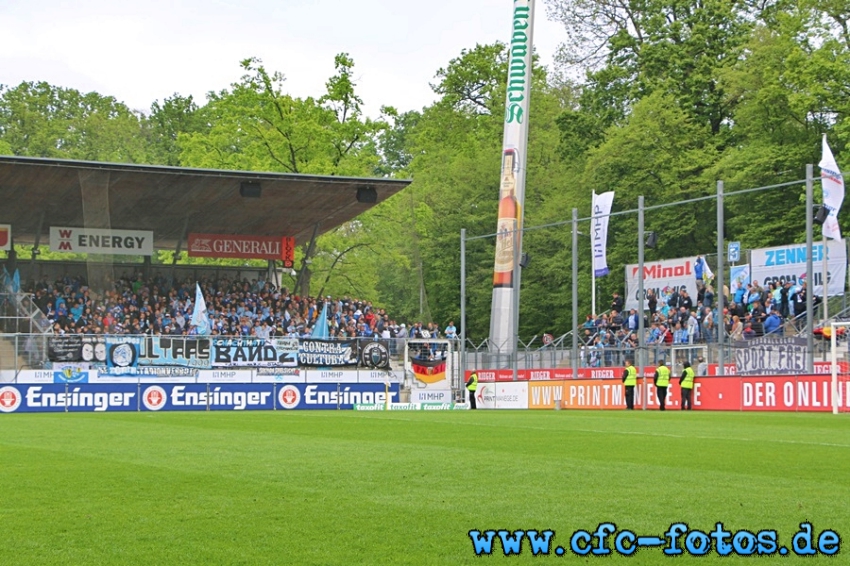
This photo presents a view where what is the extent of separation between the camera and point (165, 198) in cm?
4681

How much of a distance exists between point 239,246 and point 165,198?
6579 millimetres

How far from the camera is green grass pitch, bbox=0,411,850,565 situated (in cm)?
788

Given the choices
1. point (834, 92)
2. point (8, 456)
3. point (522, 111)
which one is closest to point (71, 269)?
point (522, 111)

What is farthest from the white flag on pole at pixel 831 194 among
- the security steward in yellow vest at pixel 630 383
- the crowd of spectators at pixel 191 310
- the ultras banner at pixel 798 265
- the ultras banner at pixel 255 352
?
the ultras banner at pixel 255 352

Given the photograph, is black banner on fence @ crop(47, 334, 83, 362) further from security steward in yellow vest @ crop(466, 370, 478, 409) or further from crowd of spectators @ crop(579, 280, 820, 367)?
crowd of spectators @ crop(579, 280, 820, 367)

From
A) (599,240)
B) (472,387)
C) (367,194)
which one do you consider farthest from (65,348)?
(599,240)

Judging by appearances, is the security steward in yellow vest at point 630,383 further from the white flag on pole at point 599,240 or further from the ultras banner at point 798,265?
the white flag on pole at point 599,240

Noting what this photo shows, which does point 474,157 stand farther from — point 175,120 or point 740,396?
point 740,396

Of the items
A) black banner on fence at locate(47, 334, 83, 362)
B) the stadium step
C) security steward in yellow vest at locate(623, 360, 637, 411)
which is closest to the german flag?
security steward in yellow vest at locate(623, 360, 637, 411)

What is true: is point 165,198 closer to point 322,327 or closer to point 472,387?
point 322,327

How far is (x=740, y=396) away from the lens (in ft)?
106

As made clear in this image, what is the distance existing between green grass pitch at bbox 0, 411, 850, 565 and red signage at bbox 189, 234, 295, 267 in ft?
109

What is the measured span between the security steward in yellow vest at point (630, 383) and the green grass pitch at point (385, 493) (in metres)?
14.4

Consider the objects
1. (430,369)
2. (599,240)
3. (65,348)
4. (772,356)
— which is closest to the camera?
(772,356)
